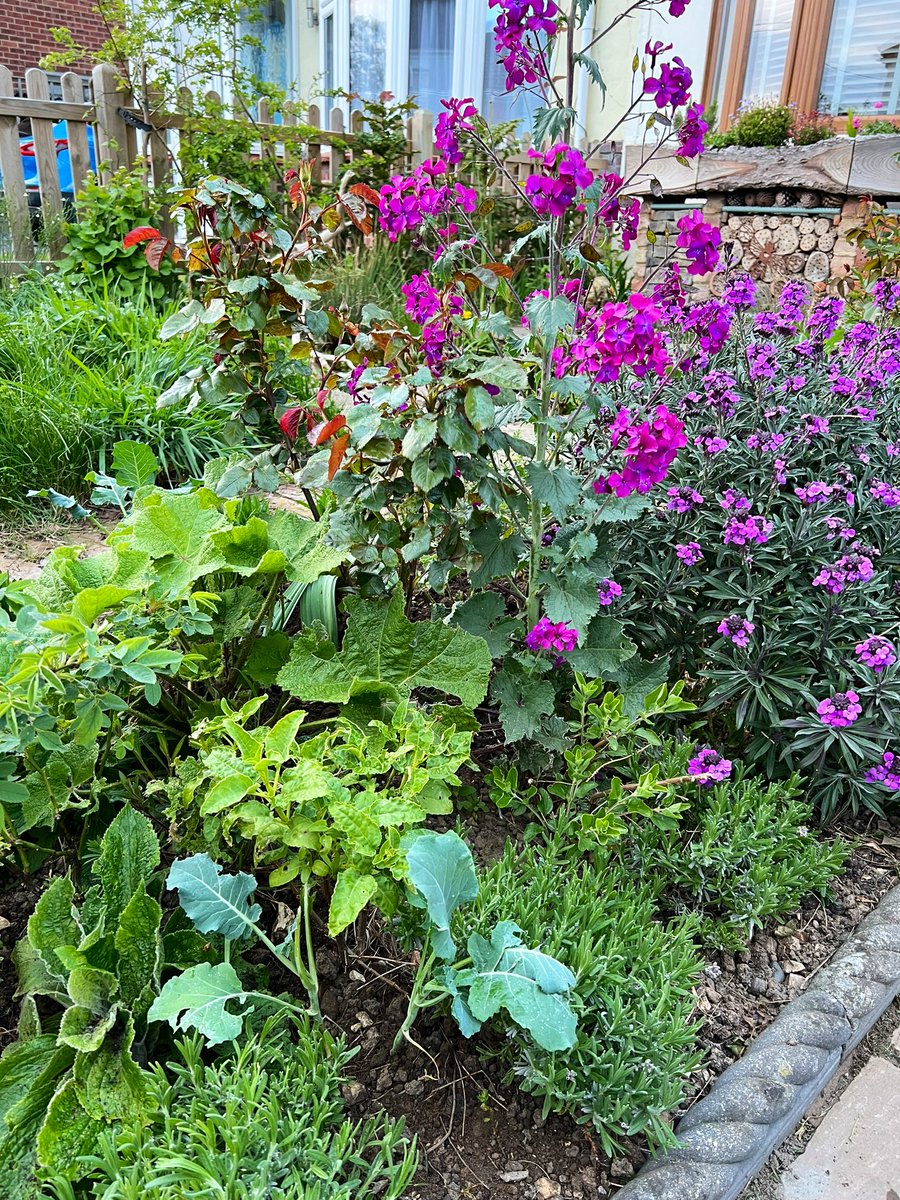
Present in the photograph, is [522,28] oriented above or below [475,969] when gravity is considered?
above

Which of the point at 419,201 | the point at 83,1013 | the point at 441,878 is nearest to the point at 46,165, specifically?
the point at 419,201

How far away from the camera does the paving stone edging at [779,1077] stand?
4.47 feet

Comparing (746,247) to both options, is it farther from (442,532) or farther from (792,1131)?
(792,1131)

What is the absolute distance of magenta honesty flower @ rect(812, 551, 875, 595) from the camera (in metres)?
1.94

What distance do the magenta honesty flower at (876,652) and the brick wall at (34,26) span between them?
50.5 ft

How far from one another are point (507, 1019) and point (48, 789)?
899 mm

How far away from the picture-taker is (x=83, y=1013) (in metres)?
1.33

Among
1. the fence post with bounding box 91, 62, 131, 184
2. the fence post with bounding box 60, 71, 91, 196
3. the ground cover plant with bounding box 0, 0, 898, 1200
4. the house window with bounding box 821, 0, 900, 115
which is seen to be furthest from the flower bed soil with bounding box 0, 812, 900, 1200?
the house window with bounding box 821, 0, 900, 115

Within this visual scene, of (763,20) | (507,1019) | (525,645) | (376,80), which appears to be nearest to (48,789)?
(507,1019)

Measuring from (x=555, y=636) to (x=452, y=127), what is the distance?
45.5 inches

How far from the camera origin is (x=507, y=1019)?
4.79 feet

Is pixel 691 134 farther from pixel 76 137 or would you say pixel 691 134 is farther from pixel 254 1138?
pixel 76 137

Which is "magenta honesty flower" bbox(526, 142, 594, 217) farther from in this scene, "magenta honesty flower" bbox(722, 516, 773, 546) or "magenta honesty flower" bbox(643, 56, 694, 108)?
"magenta honesty flower" bbox(722, 516, 773, 546)

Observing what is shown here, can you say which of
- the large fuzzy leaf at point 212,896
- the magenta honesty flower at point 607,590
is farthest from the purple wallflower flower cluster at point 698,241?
the large fuzzy leaf at point 212,896
